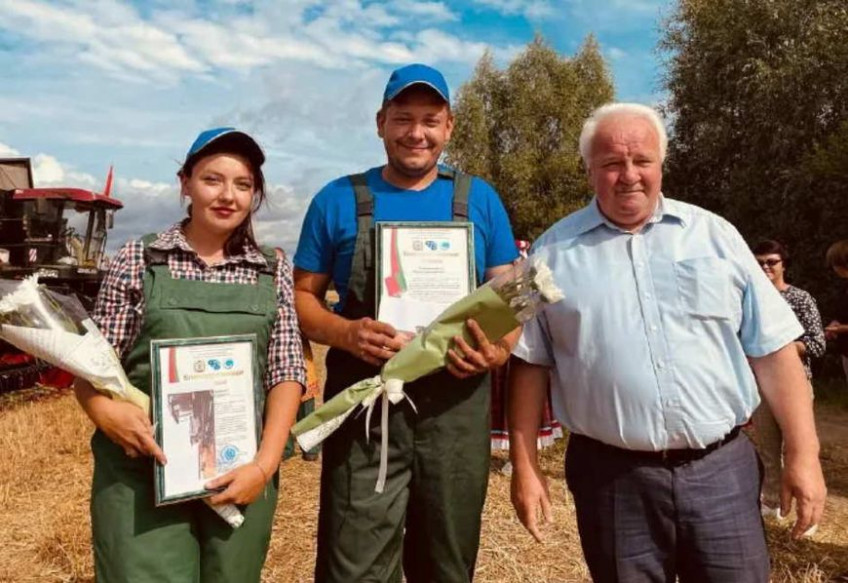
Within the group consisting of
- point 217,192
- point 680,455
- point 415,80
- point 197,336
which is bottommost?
point 680,455

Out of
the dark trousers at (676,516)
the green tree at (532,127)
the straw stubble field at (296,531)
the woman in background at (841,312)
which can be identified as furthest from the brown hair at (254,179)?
the green tree at (532,127)

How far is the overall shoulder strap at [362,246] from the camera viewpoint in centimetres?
268

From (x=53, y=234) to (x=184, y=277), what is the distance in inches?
577

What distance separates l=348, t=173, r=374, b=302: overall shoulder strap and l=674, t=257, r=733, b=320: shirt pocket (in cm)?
104

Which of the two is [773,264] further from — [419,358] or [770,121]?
[770,121]

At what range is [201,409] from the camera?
2.25m

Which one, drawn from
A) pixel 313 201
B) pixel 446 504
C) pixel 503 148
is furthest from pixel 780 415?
pixel 503 148

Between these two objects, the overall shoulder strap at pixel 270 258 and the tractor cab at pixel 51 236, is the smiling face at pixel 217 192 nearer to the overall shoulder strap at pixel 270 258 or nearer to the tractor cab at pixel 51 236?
the overall shoulder strap at pixel 270 258

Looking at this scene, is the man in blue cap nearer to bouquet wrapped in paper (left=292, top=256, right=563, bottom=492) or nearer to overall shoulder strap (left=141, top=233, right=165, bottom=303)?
bouquet wrapped in paper (left=292, top=256, right=563, bottom=492)

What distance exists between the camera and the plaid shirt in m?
2.25

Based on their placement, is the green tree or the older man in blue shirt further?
the green tree


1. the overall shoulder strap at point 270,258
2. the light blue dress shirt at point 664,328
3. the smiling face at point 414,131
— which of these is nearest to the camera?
the light blue dress shirt at point 664,328

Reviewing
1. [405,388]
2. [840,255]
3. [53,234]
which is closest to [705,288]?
[405,388]

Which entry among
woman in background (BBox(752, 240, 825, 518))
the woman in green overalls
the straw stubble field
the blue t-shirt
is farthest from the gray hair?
woman in background (BBox(752, 240, 825, 518))
